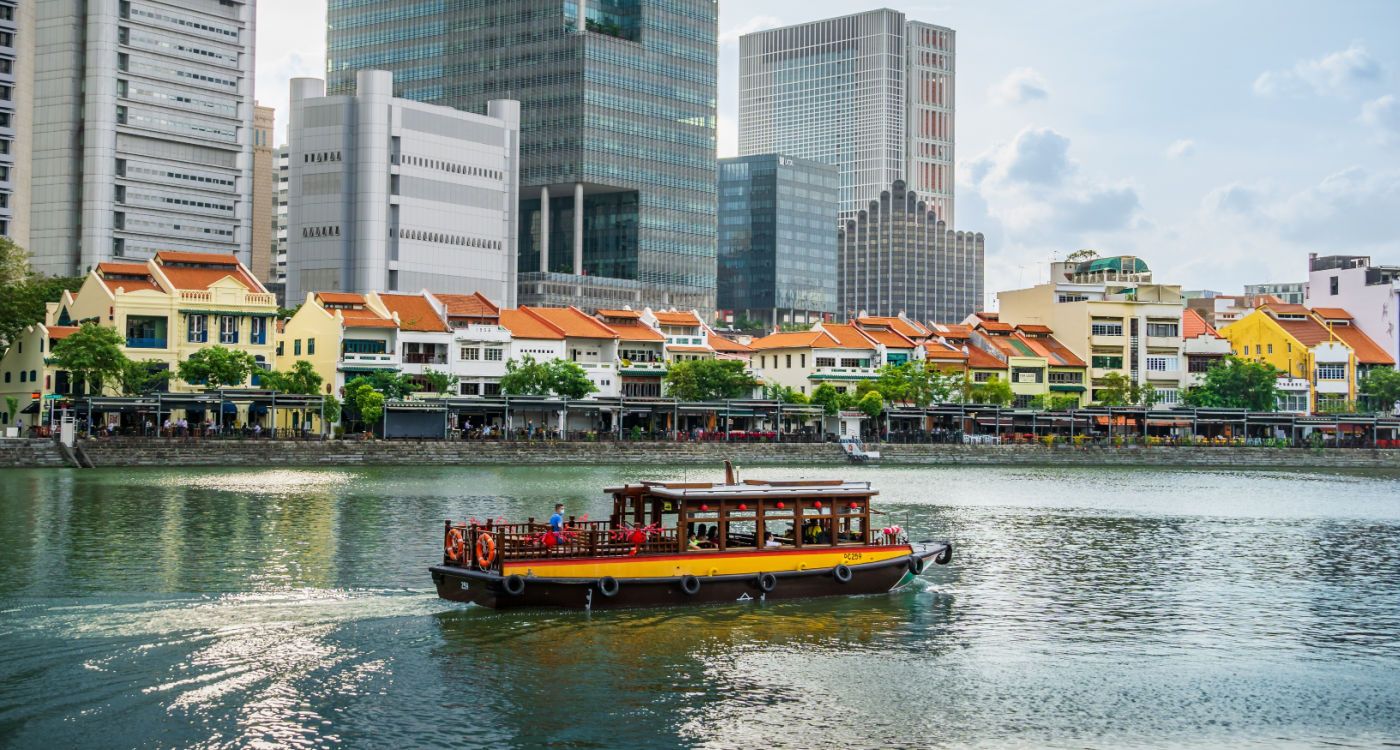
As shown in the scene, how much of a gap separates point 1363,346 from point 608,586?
121761 mm

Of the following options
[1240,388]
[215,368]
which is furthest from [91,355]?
[1240,388]

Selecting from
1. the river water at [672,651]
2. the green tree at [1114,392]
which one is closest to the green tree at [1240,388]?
the green tree at [1114,392]

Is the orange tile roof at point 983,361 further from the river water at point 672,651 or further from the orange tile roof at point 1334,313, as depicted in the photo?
the river water at point 672,651

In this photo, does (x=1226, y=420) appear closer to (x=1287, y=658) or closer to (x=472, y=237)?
(x=472, y=237)

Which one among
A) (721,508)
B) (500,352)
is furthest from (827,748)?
(500,352)

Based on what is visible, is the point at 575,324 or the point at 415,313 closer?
the point at 415,313

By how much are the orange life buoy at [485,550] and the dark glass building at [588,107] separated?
13284 cm

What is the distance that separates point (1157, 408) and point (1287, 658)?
9130cm

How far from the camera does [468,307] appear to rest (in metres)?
109

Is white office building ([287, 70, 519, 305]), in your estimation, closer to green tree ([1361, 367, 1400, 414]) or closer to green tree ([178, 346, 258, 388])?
green tree ([178, 346, 258, 388])

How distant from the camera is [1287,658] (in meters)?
32.7

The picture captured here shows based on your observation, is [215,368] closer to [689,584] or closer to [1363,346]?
[689,584]

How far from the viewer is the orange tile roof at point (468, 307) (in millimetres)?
107250

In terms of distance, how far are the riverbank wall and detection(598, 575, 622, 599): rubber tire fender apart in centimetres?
5205
